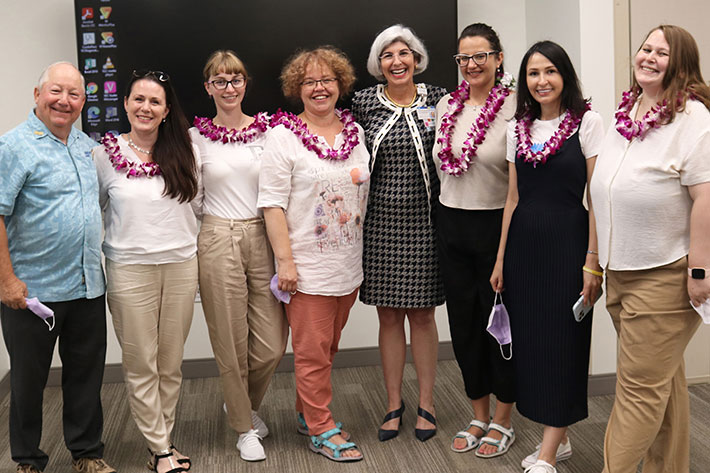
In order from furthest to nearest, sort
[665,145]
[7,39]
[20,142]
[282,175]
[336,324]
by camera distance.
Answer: [7,39], [336,324], [282,175], [20,142], [665,145]

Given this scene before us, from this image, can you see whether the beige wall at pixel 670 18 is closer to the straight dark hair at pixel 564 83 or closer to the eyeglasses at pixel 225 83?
the straight dark hair at pixel 564 83

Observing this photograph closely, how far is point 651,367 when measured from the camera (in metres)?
2.41

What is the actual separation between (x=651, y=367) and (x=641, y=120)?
81 cm

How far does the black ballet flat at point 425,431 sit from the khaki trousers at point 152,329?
1086 millimetres

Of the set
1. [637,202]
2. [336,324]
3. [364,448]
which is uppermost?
[637,202]

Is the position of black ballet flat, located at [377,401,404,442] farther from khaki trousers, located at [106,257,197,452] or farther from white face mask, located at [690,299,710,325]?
white face mask, located at [690,299,710,325]

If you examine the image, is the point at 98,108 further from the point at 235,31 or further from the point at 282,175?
the point at 282,175

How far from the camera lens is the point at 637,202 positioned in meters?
2.35

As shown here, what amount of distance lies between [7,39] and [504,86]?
2.64m

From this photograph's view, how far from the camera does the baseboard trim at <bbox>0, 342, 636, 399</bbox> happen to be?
379 centimetres

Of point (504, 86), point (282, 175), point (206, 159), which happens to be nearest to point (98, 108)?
point (206, 159)

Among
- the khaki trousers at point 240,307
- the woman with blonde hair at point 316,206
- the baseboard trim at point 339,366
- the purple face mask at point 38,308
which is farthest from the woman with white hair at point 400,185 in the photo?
the purple face mask at point 38,308

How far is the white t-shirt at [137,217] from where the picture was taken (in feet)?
9.07

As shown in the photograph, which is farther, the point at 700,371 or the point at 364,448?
the point at 700,371
